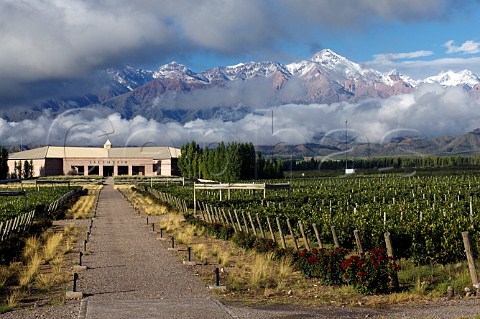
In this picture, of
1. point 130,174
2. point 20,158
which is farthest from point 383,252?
point 20,158

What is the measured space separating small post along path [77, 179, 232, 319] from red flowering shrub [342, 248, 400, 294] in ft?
11.3

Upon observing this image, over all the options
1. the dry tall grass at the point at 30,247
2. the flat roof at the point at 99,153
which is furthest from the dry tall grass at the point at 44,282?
the flat roof at the point at 99,153

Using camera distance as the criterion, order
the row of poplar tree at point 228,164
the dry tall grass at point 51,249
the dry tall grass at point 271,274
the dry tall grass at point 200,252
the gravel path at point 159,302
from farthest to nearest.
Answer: the row of poplar tree at point 228,164 → the dry tall grass at point 51,249 → the dry tall grass at point 200,252 → the dry tall grass at point 271,274 → the gravel path at point 159,302

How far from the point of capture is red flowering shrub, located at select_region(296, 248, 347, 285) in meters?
17.1

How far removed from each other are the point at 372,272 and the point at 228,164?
108624 millimetres

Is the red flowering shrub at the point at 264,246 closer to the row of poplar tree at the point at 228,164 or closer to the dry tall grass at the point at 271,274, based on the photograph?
the dry tall grass at the point at 271,274

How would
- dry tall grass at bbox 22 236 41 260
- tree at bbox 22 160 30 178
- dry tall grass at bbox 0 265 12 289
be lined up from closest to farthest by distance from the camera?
dry tall grass at bbox 0 265 12 289 → dry tall grass at bbox 22 236 41 260 → tree at bbox 22 160 30 178

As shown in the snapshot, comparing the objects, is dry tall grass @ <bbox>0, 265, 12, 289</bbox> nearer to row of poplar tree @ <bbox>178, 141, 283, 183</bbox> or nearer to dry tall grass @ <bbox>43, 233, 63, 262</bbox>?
dry tall grass @ <bbox>43, 233, 63, 262</bbox>

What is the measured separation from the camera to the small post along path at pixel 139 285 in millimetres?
13914

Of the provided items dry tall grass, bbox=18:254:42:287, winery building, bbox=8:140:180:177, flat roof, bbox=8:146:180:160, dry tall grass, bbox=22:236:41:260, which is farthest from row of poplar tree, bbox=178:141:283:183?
dry tall grass, bbox=18:254:42:287

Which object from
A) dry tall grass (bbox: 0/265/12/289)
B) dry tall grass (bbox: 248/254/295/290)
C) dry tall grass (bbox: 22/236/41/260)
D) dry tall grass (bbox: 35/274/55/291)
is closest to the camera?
dry tall grass (bbox: 35/274/55/291)

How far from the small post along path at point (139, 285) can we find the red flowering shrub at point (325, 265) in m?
3.02

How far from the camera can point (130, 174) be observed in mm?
171125

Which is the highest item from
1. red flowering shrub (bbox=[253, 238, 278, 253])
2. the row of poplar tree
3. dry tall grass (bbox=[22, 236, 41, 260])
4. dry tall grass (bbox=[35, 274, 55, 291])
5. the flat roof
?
the flat roof
